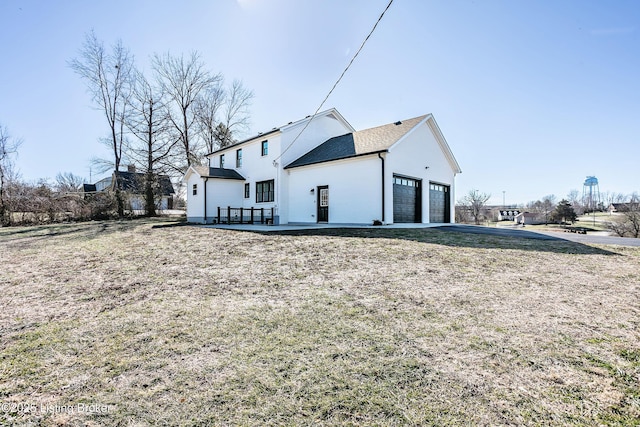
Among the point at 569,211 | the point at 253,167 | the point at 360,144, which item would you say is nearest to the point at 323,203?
the point at 360,144

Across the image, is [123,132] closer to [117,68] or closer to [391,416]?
[117,68]

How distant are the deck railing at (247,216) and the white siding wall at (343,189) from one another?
1.71m

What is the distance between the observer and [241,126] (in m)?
29.9

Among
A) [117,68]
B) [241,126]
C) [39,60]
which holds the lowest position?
[39,60]

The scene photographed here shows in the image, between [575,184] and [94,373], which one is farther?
[575,184]

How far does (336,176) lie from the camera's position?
46.0ft

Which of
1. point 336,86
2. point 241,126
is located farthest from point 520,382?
point 241,126

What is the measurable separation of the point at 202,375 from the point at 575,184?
126018 mm

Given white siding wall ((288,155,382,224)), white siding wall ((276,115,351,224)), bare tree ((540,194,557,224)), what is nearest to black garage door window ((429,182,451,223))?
white siding wall ((288,155,382,224))

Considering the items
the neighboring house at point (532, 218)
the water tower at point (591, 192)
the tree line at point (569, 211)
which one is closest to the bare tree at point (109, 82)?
the tree line at point (569, 211)

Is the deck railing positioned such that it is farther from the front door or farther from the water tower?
the water tower

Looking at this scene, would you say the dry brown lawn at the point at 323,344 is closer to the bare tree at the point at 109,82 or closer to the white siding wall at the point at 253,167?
the white siding wall at the point at 253,167

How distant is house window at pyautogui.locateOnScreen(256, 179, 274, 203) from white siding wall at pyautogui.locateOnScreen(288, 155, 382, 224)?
1.70 meters

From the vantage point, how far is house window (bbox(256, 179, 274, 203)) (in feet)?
56.4
